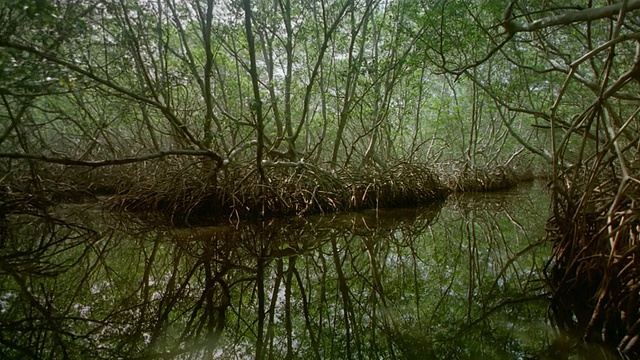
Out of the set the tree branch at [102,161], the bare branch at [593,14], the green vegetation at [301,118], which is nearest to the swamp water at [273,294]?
the green vegetation at [301,118]

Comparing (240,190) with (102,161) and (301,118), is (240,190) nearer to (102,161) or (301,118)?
(301,118)

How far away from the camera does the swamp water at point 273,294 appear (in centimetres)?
179

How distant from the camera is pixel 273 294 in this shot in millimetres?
2504

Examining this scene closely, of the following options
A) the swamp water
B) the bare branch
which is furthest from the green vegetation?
the swamp water

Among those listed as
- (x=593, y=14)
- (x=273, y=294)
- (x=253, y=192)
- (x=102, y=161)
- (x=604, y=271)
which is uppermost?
(x=593, y=14)

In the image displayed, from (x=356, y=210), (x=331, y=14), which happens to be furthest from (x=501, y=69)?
(x=356, y=210)

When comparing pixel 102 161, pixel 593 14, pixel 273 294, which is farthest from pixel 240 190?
pixel 593 14

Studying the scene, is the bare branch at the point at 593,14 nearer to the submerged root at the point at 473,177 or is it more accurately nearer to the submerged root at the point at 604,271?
the submerged root at the point at 604,271

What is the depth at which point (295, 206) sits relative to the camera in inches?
241

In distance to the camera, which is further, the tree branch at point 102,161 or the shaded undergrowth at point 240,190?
the shaded undergrowth at point 240,190

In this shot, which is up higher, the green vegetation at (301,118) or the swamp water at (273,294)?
the green vegetation at (301,118)

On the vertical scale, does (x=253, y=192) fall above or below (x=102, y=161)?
below

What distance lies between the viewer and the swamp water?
1785 millimetres

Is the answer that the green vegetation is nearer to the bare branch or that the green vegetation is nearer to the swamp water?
the bare branch
